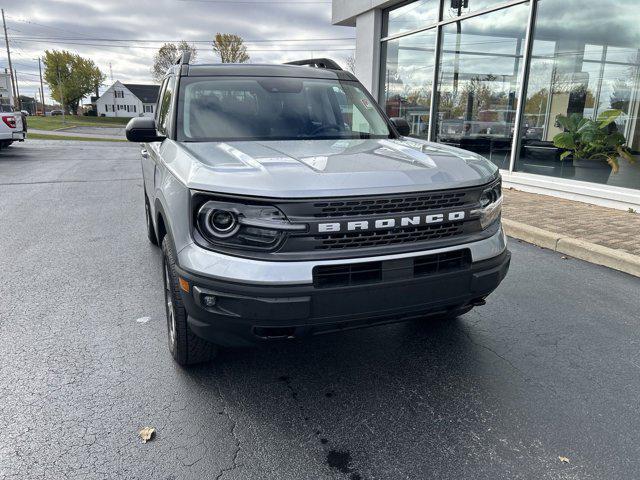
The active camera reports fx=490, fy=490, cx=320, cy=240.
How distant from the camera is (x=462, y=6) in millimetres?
11148

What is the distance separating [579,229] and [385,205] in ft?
15.9

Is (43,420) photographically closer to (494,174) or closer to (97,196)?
(494,174)

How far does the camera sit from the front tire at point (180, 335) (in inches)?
109

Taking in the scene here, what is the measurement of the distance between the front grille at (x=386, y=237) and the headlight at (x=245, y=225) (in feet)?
0.51

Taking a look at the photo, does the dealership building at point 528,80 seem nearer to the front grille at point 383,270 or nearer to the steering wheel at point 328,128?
the steering wheel at point 328,128

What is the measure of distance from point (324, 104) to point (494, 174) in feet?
5.37

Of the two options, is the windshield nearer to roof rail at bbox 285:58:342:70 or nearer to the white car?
roof rail at bbox 285:58:342:70

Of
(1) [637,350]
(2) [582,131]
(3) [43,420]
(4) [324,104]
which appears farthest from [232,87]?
(2) [582,131]

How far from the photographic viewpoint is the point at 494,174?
2.96 metres

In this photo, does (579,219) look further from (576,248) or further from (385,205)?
(385,205)

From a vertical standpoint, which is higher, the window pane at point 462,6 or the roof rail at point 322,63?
the window pane at point 462,6

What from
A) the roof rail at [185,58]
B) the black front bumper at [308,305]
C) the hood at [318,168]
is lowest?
the black front bumper at [308,305]

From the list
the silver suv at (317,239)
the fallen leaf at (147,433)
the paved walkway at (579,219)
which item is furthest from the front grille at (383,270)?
the paved walkway at (579,219)

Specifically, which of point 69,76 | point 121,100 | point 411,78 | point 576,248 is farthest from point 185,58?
point 121,100
